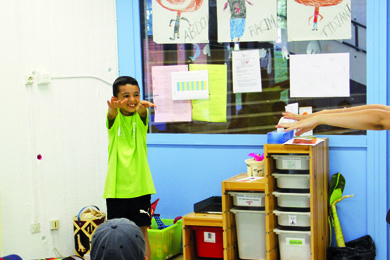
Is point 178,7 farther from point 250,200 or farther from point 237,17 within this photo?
point 250,200

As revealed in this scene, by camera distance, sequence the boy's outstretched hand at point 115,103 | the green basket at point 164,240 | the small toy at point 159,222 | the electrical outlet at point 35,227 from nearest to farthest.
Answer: the boy's outstretched hand at point 115,103 < the electrical outlet at point 35,227 < the green basket at point 164,240 < the small toy at point 159,222

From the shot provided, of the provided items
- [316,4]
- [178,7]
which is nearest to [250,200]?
[316,4]

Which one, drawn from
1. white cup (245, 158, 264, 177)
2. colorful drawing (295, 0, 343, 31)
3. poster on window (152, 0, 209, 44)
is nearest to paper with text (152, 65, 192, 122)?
poster on window (152, 0, 209, 44)

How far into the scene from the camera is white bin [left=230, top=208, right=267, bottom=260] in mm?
3494

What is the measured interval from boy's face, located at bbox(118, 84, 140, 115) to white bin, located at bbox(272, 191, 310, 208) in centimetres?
105

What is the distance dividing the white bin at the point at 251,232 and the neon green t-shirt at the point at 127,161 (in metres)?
0.65

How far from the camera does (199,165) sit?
4.00 metres

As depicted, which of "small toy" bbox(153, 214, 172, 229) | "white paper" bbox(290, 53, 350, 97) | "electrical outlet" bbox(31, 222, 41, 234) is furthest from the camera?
"small toy" bbox(153, 214, 172, 229)

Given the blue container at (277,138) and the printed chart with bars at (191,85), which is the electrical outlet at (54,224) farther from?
the blue container at (277,138)

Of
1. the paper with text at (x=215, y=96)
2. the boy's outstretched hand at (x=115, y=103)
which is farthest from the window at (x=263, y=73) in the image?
the boy's outstretched hand at (x=115, y=103)

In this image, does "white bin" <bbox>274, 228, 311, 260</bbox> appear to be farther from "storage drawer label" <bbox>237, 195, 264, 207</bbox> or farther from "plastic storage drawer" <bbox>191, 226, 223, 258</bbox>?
"plastic storage drawer" <bbox>191, 226, 223, 258</bbox>

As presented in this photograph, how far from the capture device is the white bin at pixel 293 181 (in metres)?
3.36

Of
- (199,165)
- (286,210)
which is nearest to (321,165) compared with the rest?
(286,210)

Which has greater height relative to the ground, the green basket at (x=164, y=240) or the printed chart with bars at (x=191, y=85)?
the printed chart with bars at (x=191, y=85)
